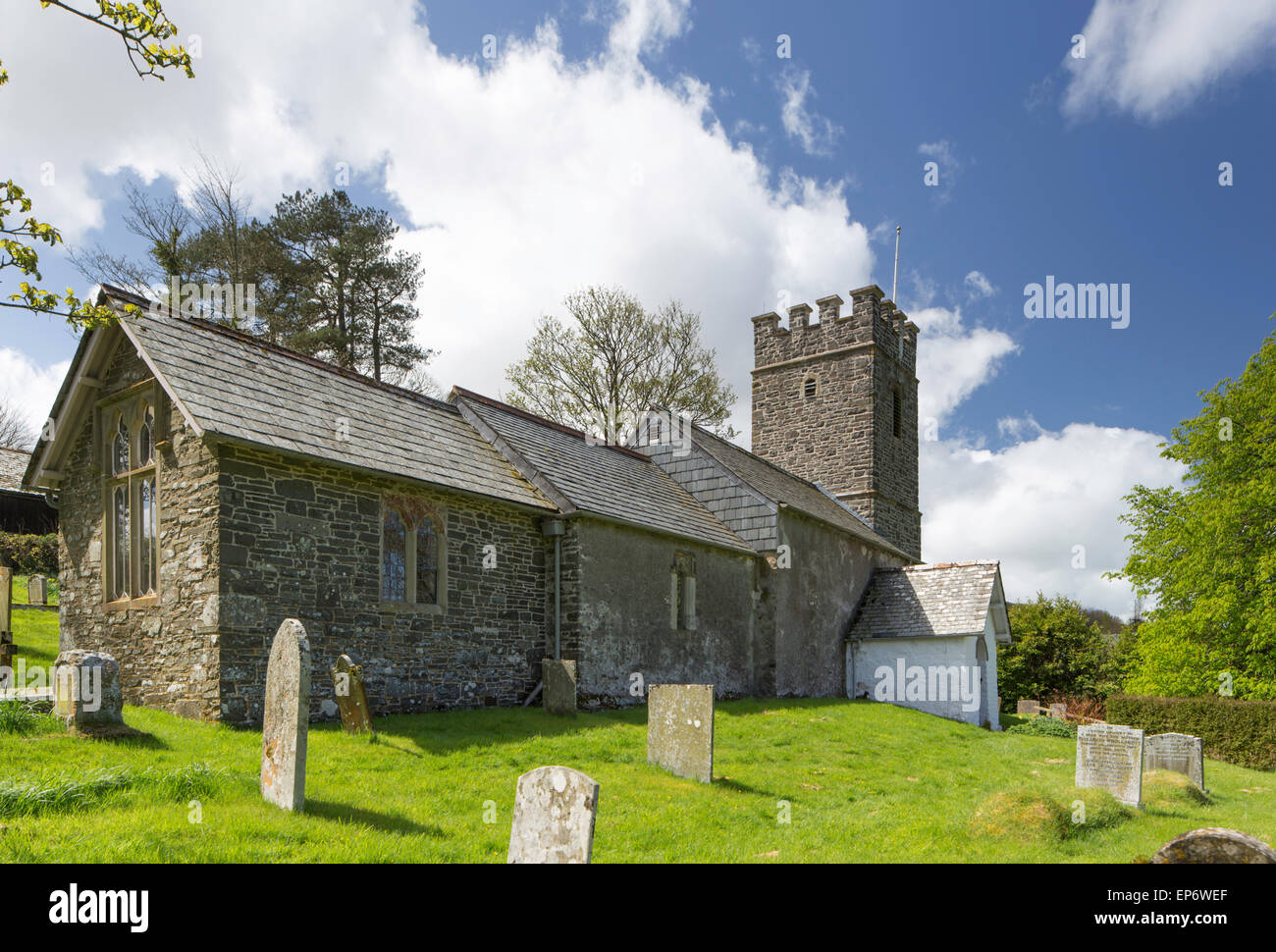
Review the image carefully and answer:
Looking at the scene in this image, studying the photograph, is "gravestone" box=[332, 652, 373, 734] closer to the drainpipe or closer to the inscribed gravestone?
the drainpipe

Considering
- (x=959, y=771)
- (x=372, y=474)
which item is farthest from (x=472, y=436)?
(x=959, y=771)

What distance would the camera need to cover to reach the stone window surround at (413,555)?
13109 millimetres

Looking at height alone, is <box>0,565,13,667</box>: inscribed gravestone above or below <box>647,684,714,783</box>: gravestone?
above

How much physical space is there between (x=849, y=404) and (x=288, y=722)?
→ 27.7 metres

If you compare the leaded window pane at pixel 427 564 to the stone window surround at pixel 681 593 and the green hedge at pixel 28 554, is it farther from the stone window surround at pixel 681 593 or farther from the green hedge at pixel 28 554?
the green hedge at pixel 28 554

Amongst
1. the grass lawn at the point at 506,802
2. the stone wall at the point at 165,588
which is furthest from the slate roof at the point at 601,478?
the stone wall at the point at 165,588

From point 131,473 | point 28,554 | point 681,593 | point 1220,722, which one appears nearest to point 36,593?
point 28,554

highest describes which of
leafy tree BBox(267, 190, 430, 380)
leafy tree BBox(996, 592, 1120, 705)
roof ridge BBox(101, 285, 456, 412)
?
leafy tree BBox(267, 190, 430, 380)

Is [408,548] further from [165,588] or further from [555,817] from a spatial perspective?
[555,817]

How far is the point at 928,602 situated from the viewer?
2600cm

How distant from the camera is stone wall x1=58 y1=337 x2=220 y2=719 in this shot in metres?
11.1

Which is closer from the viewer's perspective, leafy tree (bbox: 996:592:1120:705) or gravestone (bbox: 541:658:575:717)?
gravestone (bbox: 541:658:575:717)

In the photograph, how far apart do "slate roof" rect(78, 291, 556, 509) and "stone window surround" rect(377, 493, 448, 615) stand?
1.61 ft

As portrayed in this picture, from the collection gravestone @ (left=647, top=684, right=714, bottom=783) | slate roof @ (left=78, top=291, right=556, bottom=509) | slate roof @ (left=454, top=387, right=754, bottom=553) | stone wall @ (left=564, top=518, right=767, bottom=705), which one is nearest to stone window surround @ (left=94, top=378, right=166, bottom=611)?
slate roof @ (left=78, top=291, right=556, bottom=509)
